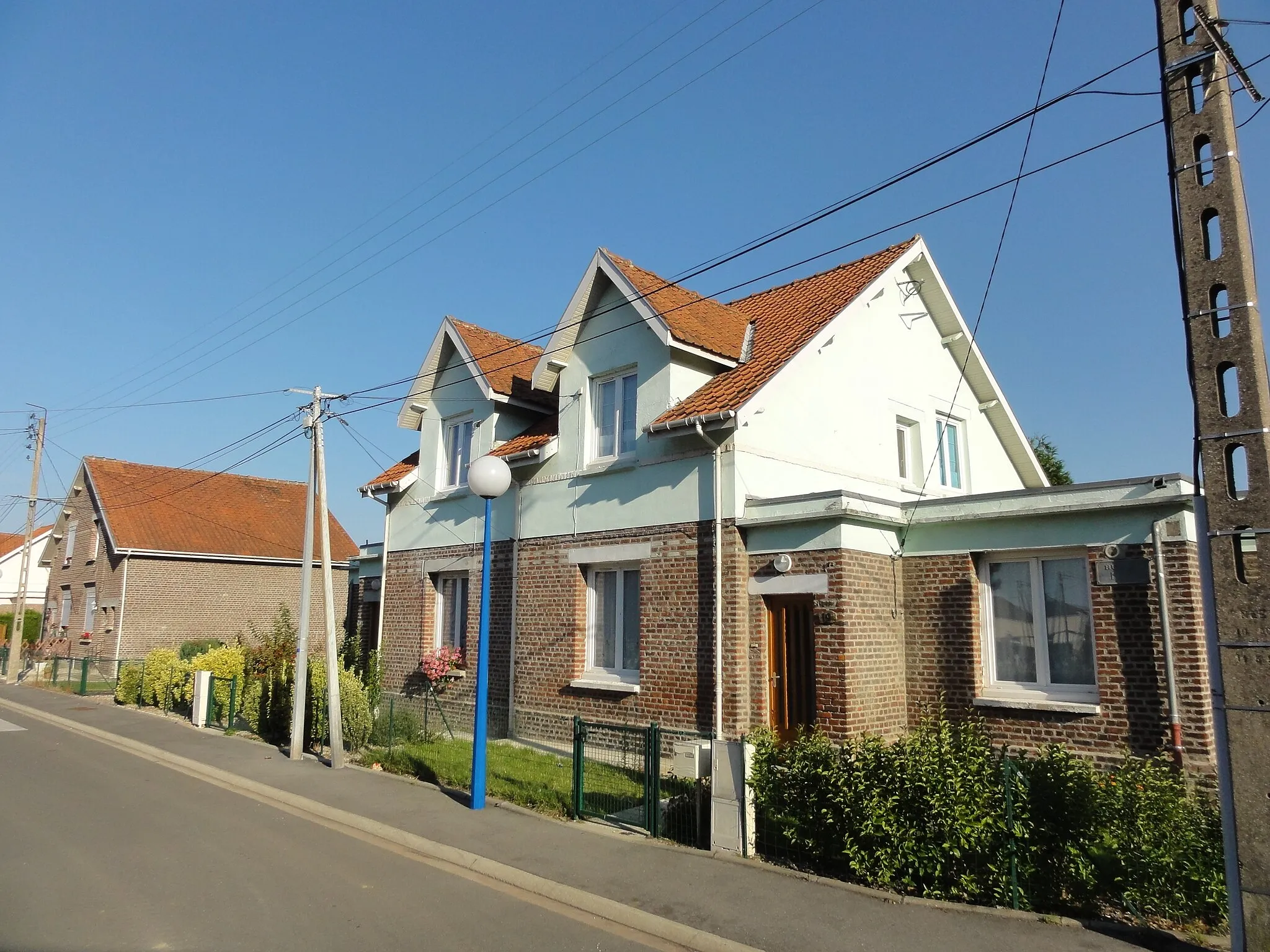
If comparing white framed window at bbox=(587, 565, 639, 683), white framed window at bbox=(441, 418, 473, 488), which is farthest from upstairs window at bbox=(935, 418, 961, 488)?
white framed window at bbox=(441, 418, 473, 488)

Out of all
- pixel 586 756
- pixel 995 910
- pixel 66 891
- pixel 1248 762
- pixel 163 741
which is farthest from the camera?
pixel 163 741

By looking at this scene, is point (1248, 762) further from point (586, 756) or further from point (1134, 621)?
point (586, 756)

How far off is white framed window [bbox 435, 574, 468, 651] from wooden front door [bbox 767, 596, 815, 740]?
690cm

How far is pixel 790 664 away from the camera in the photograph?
11695mm

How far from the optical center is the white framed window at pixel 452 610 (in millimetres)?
16781

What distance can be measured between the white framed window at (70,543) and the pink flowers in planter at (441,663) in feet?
86.2

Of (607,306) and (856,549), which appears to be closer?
(856,549)

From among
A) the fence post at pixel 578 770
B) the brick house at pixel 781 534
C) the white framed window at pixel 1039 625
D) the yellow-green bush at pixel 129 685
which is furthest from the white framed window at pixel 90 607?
the white framed window at pixel 1039 625

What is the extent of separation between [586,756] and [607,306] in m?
7.20

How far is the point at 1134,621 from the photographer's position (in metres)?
9.61

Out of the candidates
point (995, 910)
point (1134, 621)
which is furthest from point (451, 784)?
point (1134, 621)

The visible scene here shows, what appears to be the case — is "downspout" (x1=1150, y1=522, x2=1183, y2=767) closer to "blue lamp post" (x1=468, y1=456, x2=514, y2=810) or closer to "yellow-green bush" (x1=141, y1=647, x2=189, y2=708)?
"blue lamp post" (x1=468, y1=456, x2=514, y2=810)

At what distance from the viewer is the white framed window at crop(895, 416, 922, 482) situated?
52.0 feet

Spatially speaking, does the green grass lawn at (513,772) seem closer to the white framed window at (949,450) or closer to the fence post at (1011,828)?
the fence post at (1011,828)
